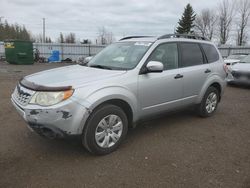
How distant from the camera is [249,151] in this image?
4234mm

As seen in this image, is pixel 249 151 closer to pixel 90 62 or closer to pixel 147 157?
pixel 147 157

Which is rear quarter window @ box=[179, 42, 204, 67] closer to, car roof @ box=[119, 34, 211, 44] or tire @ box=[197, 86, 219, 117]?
car roof @ box=[119, 34, 211, 44]

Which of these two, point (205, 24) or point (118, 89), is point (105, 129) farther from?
point (205, 24)

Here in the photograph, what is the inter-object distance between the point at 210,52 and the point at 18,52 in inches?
769

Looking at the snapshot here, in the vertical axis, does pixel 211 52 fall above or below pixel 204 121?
above

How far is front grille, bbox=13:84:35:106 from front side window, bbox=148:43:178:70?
2033mm

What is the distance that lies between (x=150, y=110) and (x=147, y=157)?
0.90 metres

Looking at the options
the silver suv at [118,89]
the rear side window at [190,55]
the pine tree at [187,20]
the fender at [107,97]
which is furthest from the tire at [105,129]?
the pine tree at [187,20]

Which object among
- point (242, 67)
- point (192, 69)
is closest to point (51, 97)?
point (192, 69)

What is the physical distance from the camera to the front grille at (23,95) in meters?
3.60

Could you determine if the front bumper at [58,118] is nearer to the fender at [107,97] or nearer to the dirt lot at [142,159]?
the fender at [107,97]

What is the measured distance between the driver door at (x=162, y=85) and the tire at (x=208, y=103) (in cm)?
97

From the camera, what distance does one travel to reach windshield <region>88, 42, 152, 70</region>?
444cm

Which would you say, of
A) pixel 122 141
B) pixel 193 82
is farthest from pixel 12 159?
pixel 193 82
